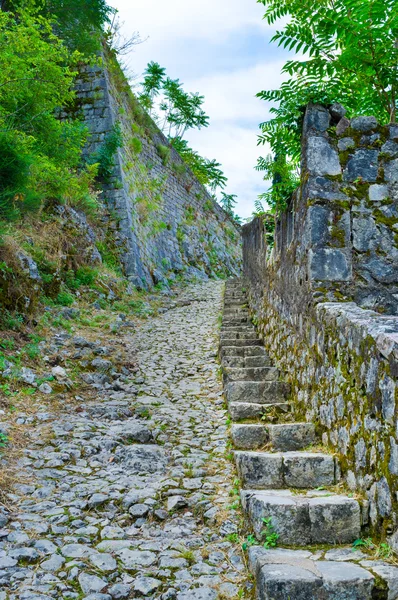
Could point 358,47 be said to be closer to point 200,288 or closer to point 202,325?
point 202,325

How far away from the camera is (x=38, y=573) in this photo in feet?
8.21

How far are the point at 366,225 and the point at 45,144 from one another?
631 centimetres

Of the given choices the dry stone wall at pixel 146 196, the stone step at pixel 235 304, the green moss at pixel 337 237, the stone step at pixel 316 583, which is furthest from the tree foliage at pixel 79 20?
the stone step at pixel 316 583

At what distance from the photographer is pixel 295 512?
2.69 m

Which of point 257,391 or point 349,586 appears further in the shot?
point 257,391

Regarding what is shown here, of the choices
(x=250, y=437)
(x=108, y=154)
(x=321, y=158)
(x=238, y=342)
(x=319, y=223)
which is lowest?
(x=250, y=437)

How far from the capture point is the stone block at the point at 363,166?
399 cm

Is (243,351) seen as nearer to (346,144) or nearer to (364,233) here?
(364,233)

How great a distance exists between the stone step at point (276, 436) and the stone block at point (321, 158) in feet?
6.88

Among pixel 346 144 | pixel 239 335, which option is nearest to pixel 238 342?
pixel 239 335

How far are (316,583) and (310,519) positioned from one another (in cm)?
54

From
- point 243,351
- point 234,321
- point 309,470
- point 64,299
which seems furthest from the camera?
point 234,321

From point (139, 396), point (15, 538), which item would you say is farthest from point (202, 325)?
point (15, 538)

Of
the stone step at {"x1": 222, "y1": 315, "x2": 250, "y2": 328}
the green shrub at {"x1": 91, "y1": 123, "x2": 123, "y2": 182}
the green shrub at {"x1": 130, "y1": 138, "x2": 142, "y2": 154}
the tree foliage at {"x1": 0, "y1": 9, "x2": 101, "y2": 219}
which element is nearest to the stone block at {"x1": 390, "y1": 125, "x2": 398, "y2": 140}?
the tree foliage at {"x1": 0, "y1": 9, "x2": 101, "y2": 219}
